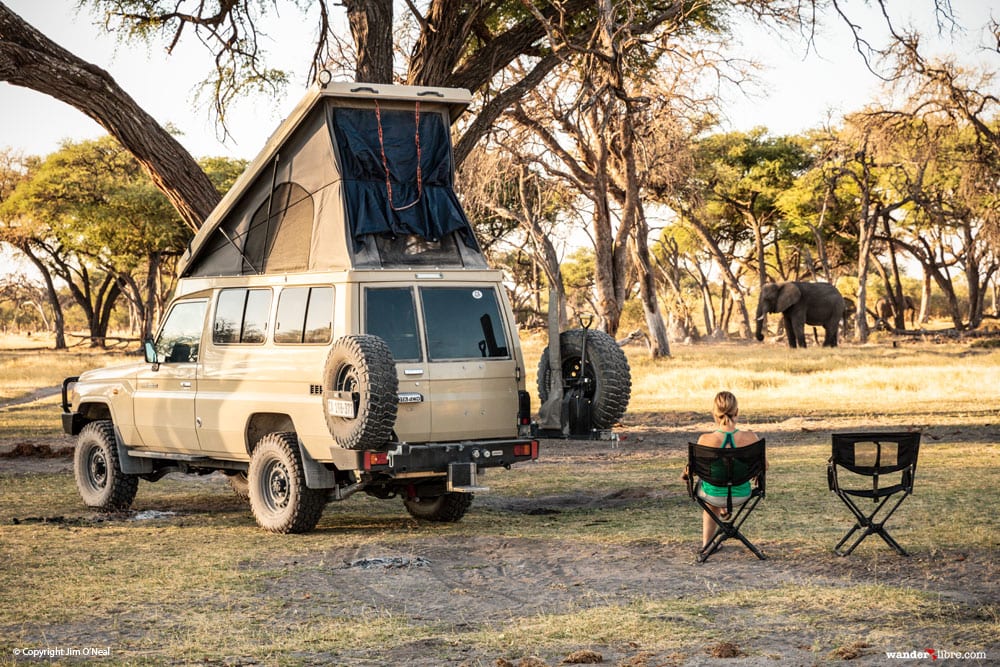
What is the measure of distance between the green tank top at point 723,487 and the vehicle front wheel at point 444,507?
2853mm

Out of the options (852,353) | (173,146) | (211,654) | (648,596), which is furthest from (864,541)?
(852,353)

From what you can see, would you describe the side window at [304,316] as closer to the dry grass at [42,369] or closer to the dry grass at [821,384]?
the dry grass at [821,384]

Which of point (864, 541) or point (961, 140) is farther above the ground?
point (961, 140)

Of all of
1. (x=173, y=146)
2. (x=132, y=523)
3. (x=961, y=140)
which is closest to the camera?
(x=132, y=523)

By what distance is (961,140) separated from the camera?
141 ft

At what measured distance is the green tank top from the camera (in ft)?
29.0

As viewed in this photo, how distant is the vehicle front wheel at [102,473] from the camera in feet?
40.2

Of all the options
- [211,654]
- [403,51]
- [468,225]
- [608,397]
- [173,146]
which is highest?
[403,51]

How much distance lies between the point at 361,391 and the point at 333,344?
551mm

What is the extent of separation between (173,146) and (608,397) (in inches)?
311

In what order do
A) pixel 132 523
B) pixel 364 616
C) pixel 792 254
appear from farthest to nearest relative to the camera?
pixel 792 254 < pixel 132 523 < pixel 364 616

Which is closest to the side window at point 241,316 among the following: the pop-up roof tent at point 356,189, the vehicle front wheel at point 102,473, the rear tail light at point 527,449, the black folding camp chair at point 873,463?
the pop-up roof tent at point 356,189

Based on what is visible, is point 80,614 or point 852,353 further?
point 852,353

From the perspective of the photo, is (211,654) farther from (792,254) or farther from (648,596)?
(792,254)
